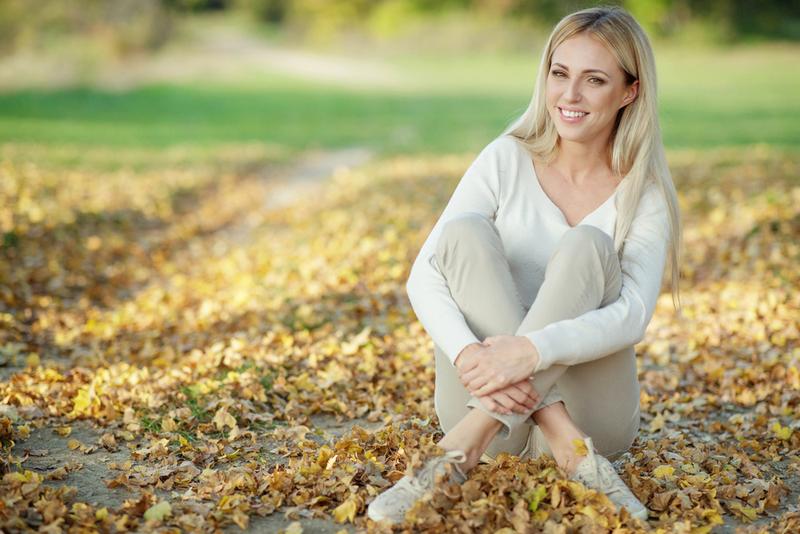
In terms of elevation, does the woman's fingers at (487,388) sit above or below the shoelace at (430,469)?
above

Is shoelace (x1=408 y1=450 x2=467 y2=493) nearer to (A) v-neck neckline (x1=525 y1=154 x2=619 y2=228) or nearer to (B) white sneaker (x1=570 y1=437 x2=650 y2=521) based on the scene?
(B) white sneaker (x1=570 y1=437 x2=650 y2=521)

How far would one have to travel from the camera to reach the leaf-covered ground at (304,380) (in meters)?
3.17

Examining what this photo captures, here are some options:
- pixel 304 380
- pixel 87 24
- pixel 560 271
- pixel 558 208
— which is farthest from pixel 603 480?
pixel 87 24

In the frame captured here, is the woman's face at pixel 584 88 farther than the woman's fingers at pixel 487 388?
Yes

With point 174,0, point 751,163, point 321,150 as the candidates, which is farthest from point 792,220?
point 174,0

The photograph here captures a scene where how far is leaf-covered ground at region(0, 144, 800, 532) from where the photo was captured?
3.17 metres

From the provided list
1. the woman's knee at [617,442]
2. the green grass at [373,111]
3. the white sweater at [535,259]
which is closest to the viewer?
the white sweater at [535,259]

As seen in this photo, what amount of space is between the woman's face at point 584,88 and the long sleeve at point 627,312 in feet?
1.17

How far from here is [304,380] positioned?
15.3ft

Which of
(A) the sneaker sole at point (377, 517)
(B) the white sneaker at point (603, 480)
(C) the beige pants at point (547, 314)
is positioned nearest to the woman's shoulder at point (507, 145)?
(C) the beige pants at point (547, 314)

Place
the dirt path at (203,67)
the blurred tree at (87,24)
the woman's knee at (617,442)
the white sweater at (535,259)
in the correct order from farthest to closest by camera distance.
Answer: the blurred tree at (87,24) < the dirt path at (203,67) < the woman's knee at (617,442) < the white sweater at (535,259)

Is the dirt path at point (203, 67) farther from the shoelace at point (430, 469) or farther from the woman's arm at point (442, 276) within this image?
the shoelace at point (430, 469)

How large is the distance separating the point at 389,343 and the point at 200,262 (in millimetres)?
3477

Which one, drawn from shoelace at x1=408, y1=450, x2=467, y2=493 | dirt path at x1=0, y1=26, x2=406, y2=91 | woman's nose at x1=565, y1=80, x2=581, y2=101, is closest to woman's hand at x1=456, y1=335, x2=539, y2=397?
shoelace at x1=408, y1=450, x2=467, y2=493
